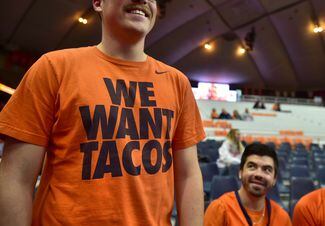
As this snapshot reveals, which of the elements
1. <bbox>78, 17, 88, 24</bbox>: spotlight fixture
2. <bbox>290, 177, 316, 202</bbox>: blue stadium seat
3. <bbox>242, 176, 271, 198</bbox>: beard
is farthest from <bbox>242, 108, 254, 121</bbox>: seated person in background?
<bbox>242, 176, 271, 198</bbox>: beard

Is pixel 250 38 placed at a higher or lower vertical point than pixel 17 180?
higher

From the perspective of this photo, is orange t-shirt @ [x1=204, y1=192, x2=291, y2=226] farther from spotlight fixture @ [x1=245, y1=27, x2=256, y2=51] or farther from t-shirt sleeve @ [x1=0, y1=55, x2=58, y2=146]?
spotlight fixture @ [x1=245, y1=27, x2=256, y2=51]

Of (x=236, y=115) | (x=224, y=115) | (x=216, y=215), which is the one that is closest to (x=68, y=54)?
(x=216, y=215)

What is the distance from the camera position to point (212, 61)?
16828mm

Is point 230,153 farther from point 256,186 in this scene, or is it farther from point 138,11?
point 138,11

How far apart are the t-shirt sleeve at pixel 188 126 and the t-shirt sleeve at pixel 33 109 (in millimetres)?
406

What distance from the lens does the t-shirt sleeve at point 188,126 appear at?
991 mm

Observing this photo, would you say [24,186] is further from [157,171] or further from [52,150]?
[157,171]

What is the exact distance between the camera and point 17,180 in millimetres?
758

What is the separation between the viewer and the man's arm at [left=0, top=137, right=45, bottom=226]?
0.74m

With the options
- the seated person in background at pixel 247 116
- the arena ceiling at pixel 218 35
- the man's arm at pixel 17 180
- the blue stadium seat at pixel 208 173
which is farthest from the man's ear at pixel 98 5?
the seated person in background at pixel 247 116

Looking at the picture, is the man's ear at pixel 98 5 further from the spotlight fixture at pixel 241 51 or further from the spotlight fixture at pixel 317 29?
the spotlight fixture at pixel 241 51

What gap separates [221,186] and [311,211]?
5.79ft

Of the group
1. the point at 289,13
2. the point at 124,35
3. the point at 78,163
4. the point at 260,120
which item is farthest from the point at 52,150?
the point at 289,13
